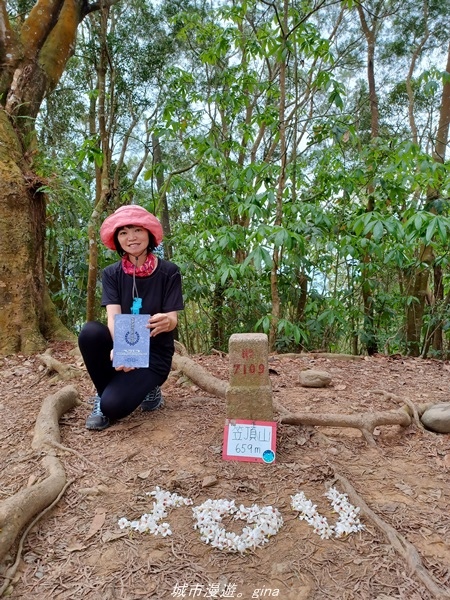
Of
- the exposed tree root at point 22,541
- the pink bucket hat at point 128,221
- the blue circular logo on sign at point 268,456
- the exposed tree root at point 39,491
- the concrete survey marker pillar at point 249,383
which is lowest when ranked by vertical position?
the exposed tree root at point 22,541

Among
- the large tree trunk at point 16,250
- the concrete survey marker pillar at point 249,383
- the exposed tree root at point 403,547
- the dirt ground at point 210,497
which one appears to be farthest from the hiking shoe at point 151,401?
the large tree trunk at point 16,250

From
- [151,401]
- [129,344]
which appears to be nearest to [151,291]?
[129,344]

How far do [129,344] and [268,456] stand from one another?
2.86 feet

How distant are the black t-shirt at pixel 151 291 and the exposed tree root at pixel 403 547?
1.20 m

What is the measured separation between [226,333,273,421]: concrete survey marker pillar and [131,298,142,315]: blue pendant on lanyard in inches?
23.6

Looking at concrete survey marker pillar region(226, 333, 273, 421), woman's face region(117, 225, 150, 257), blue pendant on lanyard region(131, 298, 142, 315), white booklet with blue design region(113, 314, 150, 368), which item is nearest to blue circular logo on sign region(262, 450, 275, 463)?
concrete survey marker pillar region(226, 333, 273, 421)

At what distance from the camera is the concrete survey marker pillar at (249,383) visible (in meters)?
1.91

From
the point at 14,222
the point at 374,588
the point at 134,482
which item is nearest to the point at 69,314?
the point at 14,222

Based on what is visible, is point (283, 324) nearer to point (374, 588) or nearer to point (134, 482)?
point (134, 482)

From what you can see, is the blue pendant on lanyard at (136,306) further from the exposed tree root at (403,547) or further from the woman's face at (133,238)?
the exposed tree root at (403,547)

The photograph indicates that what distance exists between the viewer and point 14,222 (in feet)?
12.3

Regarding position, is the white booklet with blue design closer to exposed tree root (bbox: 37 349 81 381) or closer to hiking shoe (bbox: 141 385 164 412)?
hiking shoe (bbox: 141 385 164 412)

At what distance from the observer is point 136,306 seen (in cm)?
219

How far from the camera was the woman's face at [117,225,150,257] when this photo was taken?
206 cm
